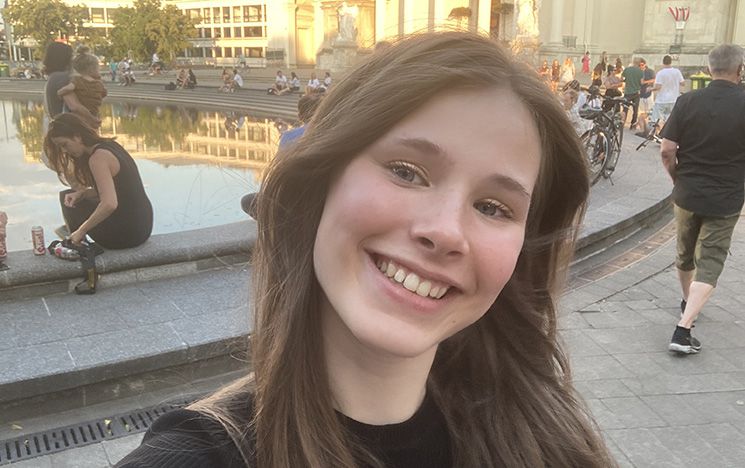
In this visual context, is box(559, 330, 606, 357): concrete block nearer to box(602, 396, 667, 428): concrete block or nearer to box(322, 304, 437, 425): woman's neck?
box(602, 396, 667, 428): concrete block

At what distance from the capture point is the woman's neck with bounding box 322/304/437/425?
3.88 ft

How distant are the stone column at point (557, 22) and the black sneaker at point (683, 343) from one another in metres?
38.3

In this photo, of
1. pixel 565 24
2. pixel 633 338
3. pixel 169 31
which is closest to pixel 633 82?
pixel 633 338

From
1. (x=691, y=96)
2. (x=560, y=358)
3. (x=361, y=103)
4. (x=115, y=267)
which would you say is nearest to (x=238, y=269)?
(x=115, y=267)

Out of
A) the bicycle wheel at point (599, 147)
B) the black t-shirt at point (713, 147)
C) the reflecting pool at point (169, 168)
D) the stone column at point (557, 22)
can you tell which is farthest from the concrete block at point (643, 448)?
the stone column at point (557, 22)

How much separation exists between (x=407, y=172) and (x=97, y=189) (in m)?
5.04

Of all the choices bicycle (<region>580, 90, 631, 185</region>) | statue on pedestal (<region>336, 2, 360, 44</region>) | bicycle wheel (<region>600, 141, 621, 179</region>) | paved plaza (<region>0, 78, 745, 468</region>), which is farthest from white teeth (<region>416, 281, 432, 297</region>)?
statue on pedestal (<region>336, 2, 360, 44</region>)

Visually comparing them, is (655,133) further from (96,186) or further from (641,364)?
(96,186)

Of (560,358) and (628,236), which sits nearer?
(560,358)

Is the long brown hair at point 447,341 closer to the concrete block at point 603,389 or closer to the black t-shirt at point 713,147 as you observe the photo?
the concrete block at point 603,389

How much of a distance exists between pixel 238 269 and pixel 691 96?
3.87 metres

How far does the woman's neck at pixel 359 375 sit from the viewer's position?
1.18m

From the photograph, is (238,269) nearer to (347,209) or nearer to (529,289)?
(529,289)

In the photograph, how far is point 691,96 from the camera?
16.7 ft
